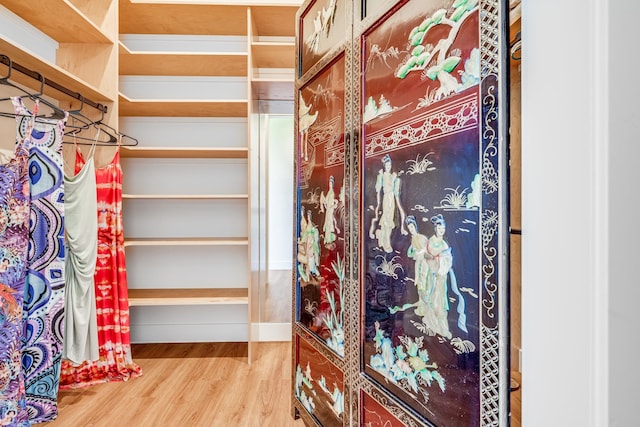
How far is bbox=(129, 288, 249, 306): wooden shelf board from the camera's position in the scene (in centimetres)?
268

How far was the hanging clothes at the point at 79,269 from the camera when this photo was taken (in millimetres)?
2133

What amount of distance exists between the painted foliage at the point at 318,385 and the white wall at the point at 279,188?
1251 mm

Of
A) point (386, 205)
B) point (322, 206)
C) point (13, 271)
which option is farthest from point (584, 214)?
point (13, 271)

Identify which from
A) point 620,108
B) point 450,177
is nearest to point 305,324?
point 450,177

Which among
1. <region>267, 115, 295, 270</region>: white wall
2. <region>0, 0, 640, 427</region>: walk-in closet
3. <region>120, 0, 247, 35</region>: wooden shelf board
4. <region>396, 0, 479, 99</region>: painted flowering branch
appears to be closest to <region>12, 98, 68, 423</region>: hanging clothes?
<region>0, 0, 640, 427</region>: walk-in closet

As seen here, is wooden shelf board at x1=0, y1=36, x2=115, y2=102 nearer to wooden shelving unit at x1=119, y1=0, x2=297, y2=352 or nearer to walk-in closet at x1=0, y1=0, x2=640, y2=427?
walk-in closet at x1=0, y1=0, x2=640, y2=427

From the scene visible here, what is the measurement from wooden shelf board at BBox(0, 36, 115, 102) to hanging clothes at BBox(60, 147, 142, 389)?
0.44 metres

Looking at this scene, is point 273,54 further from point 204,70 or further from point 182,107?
point 182,107

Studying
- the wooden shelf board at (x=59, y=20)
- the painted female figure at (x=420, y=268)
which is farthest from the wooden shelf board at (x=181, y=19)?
the painted female figure at (x=420, y=268)

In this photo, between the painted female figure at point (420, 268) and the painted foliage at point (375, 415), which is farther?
the painted foliage at point (375, 415)

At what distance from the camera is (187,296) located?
281cm

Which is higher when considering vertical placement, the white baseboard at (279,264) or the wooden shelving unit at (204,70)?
the wooden shelving unit at (204,70)

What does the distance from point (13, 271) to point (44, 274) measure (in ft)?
0.66

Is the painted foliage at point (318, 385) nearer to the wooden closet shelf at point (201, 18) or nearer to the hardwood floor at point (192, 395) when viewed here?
the hardwood floor at point (192, 395)
